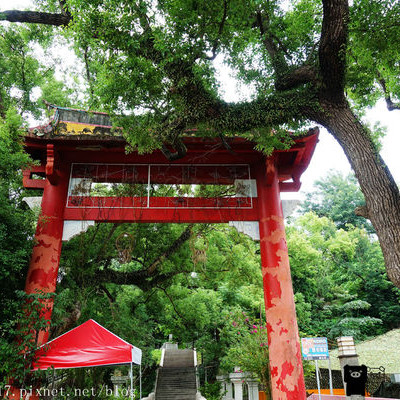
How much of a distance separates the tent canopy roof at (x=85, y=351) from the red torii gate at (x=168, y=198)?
24.9 inches

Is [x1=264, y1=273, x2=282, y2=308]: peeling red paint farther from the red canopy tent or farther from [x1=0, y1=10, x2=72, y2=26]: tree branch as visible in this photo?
[x1=0, y1=10, x2=72, y2=26]: tree branch

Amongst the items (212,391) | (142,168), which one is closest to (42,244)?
(142,168)

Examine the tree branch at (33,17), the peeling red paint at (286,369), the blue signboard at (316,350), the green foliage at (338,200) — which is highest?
the green foliage at (338,200)

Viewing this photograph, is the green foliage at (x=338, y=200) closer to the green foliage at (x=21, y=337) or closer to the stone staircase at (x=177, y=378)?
the stone staircase at (x=177, y=378)

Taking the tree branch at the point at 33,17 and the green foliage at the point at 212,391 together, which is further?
the green foliage at the point at 212,391

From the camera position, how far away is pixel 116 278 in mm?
9438

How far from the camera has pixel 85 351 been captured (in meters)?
6.12

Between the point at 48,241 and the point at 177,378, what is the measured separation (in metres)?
10.0

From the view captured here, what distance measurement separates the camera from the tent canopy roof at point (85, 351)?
600 cm

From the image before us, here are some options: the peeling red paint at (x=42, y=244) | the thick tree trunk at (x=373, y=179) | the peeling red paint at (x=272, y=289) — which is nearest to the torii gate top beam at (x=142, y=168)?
the peeling red paint at (x=42, y=244)

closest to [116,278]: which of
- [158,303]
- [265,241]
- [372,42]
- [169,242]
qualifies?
[169,242]

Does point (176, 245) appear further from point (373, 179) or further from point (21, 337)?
point (373, 179)

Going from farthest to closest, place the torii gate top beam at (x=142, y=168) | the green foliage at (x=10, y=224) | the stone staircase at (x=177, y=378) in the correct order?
the stone staircase at (x=177, y=378) → the torii gate top beam at (x=142, y=168) → the green foliage at (x=10, y=224)

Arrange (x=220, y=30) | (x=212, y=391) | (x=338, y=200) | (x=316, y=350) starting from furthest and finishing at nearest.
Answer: (x=338, y=200)
(x=212, y=391)
(x=316, y=350)
(x=220, y=30)
